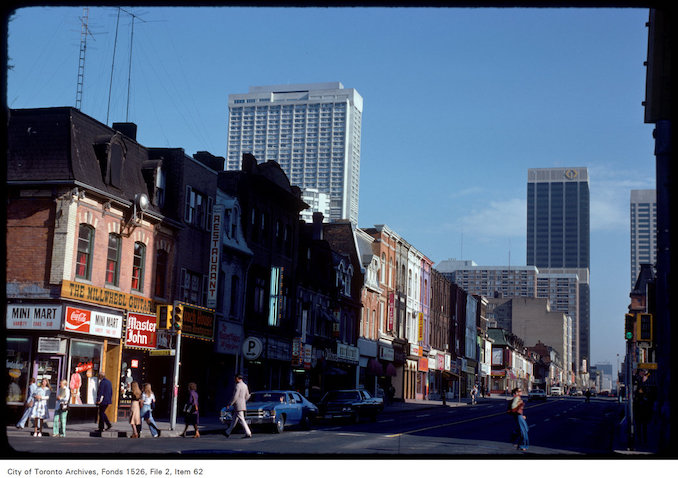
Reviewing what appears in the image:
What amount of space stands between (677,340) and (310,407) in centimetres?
2443

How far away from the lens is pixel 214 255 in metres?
38.6

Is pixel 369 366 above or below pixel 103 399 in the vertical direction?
above

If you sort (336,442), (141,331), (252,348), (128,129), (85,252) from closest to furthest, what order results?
(336,442)
(85,252)
(141,331)
(128,129)
(252,348)

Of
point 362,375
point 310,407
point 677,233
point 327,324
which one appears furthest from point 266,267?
point 677,233

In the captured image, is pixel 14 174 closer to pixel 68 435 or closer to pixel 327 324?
pixel 68 435

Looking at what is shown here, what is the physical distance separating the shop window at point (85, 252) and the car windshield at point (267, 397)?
300 inches

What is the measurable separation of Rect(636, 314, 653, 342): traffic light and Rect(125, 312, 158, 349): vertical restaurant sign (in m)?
19.0

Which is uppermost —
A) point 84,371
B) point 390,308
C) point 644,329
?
Result: point 390,308

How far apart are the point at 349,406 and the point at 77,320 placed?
12998 millimetres

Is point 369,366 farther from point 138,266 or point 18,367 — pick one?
point 18,367

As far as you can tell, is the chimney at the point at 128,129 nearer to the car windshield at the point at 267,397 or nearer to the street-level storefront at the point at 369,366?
the car windshield at the point at 267,397

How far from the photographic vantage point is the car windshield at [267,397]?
29367 mm

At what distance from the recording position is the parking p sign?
38.7 m

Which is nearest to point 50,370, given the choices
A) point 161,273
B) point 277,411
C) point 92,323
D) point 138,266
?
point 92,323
